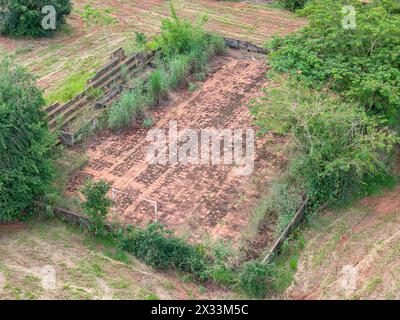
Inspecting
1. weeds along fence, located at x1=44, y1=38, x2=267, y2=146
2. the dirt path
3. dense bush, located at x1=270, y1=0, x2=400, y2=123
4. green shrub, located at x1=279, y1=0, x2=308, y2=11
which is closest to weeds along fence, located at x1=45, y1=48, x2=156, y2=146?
weeds along fence, located at x1=44, y1=38, x2=267, y2=146

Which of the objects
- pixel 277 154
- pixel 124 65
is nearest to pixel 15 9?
pixel 124 65

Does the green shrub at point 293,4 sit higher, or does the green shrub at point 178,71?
the green shrub at point 293,4

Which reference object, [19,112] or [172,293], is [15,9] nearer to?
[19,112]

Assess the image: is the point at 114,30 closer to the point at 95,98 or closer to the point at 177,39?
the point at 177,39

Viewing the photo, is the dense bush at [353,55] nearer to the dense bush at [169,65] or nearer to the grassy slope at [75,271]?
the dense bush at [169,65]

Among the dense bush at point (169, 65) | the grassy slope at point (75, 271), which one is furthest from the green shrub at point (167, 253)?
the dense bush at point (169, 65)
